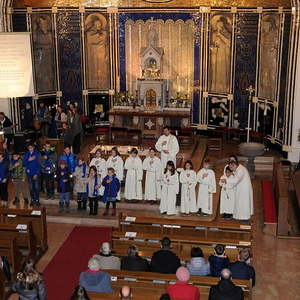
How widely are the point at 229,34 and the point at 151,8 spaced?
10.7ft

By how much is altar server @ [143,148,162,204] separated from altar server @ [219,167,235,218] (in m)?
1.89

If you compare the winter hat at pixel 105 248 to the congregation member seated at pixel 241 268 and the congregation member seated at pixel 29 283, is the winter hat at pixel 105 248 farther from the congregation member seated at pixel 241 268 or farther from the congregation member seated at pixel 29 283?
the congregation member seated at pixel 241 268

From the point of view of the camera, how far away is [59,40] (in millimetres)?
23766

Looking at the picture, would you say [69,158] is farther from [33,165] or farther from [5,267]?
[5,267]

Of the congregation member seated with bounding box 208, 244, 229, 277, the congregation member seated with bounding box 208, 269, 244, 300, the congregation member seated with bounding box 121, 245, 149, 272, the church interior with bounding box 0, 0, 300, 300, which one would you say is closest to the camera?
the congregation member seated with bounding box 208, 269, 244, 300

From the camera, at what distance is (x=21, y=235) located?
506 inches

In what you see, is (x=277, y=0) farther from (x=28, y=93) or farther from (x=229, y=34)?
(x=28, y=93)

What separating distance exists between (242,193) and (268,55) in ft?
27.4

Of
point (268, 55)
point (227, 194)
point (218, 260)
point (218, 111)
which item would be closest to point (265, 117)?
point (268, 55)

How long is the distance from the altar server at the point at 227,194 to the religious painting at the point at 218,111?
8.67m

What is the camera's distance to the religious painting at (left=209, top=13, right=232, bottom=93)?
22.7 m

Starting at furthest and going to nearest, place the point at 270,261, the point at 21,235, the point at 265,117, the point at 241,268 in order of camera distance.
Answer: the point at 265,117 < the point at 270,261 < the point at 21,235 < the point at 241,268

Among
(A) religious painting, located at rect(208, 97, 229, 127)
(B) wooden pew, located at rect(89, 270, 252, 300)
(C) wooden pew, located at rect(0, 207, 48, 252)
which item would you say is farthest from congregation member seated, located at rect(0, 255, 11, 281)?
(A) religious painting, located at rect(208, 97, 229, 127)

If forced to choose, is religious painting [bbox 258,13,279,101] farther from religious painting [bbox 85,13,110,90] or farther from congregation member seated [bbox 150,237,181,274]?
congregation member seated [bbox 150,237,181,274]
